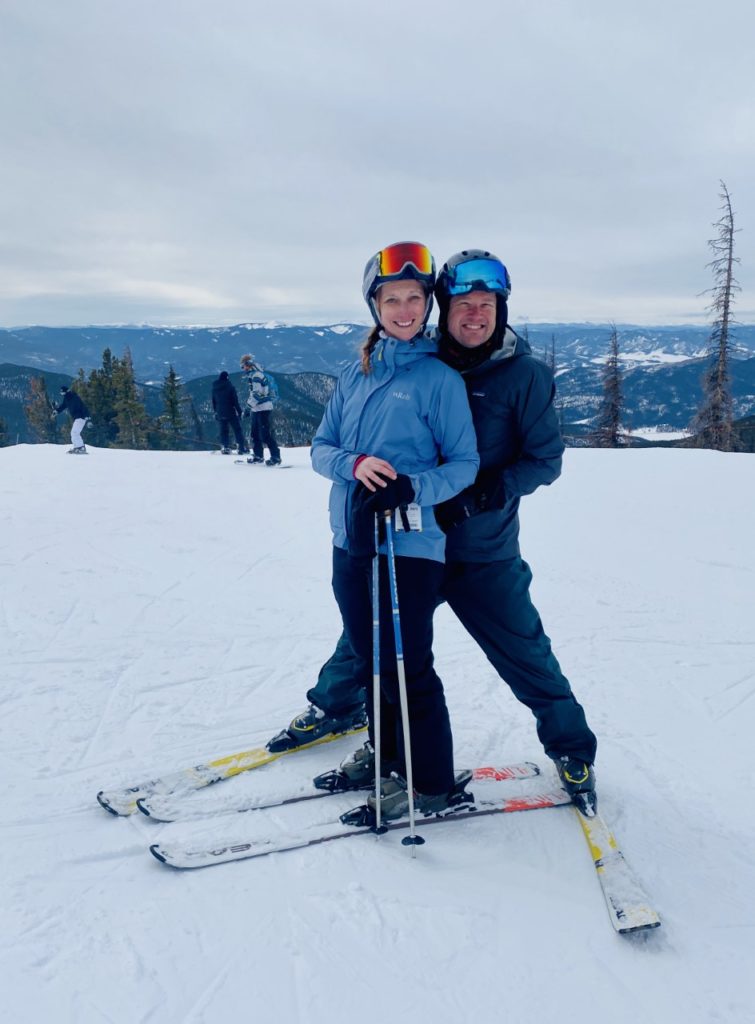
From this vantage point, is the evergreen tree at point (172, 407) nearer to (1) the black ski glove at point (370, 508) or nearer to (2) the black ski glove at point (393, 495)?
(1) the black ski glove at point (370, 508)

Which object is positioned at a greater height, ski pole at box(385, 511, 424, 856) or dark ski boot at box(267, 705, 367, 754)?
ski pole at box(385, 511, 424, 856)

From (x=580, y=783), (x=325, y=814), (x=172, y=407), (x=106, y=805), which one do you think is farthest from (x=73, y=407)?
(x=172, y=407)

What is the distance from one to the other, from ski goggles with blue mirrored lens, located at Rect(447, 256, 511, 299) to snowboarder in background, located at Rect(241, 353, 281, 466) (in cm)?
995

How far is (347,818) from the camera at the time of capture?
270 centimetres

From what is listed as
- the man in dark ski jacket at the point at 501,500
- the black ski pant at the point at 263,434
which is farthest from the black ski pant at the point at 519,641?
the black ski pant at the point at 263,434

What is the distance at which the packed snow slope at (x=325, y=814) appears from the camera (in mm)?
1939

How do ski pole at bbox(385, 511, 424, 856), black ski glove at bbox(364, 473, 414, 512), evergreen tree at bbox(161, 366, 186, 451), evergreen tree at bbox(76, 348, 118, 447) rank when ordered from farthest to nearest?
evergreen tree at bbox(76, 348, 118, 447) < evergreen tree at bbox(161, 366, 186, 451) < ski pole at bbox(385, 511, 424, 856) < black ski glove at bbox(364, 473, 414, 512)

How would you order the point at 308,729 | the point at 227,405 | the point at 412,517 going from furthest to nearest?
the point at 227,405, the point at 308,729, the point at 412,517

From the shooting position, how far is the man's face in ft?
8.38

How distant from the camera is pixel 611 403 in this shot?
2903cm

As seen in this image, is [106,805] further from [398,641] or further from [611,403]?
[611,403]

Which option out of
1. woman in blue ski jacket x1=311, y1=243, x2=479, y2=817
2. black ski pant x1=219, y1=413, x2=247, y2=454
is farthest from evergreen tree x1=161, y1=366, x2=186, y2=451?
woman in blue ski jacket x1=311, y1=243, x2=479, y2=817

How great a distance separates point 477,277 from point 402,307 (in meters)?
0.35

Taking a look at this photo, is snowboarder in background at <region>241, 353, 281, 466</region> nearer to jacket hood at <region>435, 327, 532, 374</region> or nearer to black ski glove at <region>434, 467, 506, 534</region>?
jacket hood at <region>435, 327, 532, 374</region>
